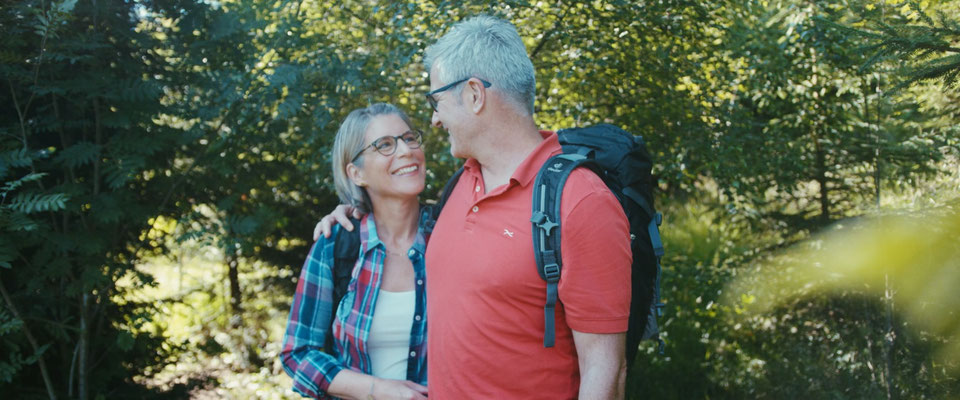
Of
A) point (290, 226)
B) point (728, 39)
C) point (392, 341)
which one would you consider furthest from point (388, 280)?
point (290, 226)

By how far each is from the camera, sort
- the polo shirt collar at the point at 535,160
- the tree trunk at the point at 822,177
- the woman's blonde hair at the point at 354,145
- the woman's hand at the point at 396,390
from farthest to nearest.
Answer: the tree trunk at the point at 822,177 < the woman's blonde hair at the point at 354,145 < the woman's hand at the point at 396,390 < the polo shirt collar at the point at 535,160

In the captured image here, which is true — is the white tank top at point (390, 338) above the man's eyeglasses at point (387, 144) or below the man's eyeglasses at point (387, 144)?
below

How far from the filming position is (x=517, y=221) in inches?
70.6

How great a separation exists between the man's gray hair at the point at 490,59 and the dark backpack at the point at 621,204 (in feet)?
0.67

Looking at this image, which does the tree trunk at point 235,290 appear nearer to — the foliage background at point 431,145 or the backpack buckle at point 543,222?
the foliage background at point 431,145

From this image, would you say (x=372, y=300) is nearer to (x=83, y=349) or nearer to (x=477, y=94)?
(x=477, y=94)

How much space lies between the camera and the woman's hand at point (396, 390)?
2201 millimetres

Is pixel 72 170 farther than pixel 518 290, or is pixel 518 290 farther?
pixel 72 170

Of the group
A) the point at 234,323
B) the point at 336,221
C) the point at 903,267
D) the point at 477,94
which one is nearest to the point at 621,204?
the point at 477,94

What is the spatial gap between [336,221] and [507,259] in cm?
92

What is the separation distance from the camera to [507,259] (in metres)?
1.76

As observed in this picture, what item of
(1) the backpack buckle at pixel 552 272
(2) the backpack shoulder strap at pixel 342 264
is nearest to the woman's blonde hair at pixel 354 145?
(2) the backpack shoulder strap at pixel 342 264

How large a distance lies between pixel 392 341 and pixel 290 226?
11.5ft

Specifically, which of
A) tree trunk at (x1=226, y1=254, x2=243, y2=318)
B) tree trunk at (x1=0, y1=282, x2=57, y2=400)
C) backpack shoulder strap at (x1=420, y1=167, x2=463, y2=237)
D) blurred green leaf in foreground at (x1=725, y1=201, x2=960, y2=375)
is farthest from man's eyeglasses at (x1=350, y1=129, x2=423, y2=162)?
tree trunk at (x1=226, y1=254, x2=243, y2=318)
